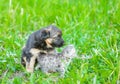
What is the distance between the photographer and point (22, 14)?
24.8 ft

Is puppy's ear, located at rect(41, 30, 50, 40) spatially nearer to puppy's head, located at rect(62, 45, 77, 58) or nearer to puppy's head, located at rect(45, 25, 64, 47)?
puppy's head, located at rect(45, 25, 64, 47)

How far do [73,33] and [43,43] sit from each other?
1.34m

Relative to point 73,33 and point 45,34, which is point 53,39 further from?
point 73,33

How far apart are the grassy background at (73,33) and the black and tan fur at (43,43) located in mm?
172

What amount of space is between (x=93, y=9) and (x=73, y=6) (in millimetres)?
420

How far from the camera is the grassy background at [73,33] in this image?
531cm

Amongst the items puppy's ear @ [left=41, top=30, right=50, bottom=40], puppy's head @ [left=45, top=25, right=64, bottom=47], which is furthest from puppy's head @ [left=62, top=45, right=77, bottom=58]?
puppy's ear @ [left=41, top=30, right=50, bottom=40]

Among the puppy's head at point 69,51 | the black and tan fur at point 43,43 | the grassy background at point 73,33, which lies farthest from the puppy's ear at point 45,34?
the grassy background at point 73,33

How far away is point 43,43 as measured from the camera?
5531 mm

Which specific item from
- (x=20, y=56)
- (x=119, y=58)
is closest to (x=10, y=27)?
(x=20, y=56)

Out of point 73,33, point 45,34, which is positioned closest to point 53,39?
point 45,34

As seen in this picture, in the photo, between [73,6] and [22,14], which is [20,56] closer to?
[22,14]

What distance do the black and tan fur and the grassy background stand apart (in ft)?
0.57

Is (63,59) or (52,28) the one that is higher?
(52,28)
